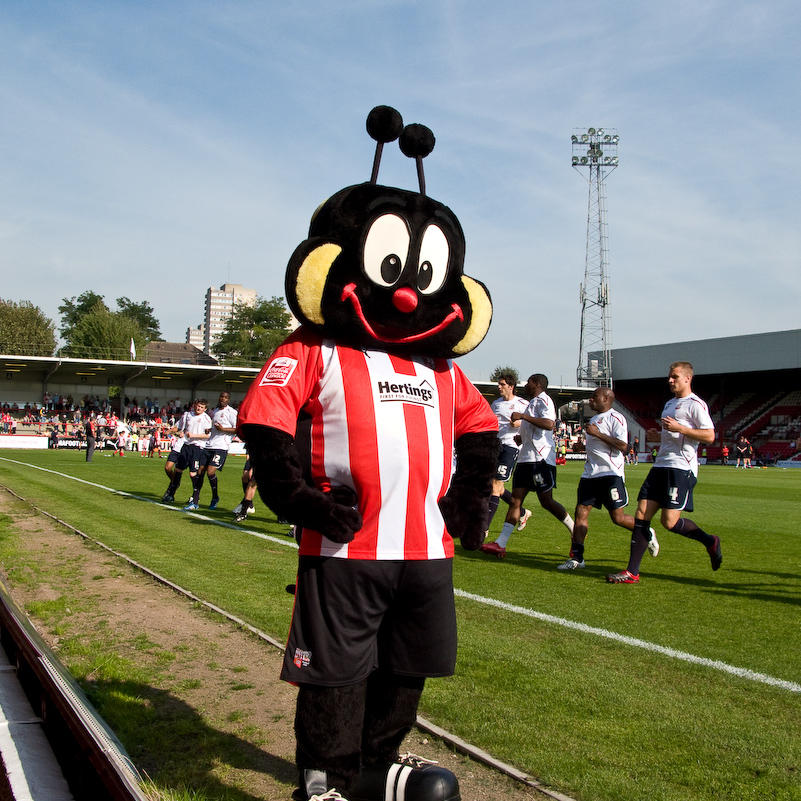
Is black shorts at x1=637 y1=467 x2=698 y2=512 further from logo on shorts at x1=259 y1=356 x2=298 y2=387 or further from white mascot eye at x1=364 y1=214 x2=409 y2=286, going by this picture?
logo on shorts at x1=259 y1=356 x2=298 y2=387

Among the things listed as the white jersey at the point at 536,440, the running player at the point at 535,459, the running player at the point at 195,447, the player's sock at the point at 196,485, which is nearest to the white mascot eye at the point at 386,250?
the running player at the point at 535,459

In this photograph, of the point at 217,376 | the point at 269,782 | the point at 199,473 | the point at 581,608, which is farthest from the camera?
the point at 217,376

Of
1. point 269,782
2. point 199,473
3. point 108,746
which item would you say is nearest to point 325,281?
point 108,746

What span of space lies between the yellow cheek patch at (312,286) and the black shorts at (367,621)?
0.84 metres

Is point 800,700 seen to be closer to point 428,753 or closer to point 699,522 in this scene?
point 428,753

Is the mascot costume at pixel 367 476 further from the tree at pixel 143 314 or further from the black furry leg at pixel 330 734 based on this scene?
the tree at pixel 143 314

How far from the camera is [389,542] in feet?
8.63

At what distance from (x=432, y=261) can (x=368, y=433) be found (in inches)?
28.5

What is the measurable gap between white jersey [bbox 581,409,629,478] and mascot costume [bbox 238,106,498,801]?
224 inches

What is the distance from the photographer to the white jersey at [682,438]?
7.28m

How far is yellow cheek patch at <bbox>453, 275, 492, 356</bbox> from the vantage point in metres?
3.04

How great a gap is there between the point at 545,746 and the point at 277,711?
4.26ft

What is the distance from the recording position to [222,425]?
1251 cm

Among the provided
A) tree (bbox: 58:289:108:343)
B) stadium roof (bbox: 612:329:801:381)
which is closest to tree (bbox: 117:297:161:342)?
tree (bbox: 58:289:108:343)
